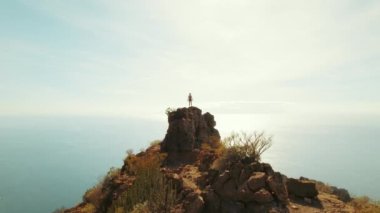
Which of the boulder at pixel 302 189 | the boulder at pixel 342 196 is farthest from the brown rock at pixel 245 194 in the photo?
the boulder at pixel 342 196

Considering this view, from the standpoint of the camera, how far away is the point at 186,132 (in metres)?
32.6

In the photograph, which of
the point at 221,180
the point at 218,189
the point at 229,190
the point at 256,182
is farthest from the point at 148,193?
the point at 256,182

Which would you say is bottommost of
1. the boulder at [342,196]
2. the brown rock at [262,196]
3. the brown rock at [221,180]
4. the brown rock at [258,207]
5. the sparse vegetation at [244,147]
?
the boulder at [342,196]

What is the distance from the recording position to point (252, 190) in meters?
19.5

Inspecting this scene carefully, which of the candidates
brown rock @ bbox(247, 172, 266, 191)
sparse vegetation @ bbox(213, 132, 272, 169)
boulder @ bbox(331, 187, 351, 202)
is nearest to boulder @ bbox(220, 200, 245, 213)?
brown rock @ bbox(247, 172, 266, 191)

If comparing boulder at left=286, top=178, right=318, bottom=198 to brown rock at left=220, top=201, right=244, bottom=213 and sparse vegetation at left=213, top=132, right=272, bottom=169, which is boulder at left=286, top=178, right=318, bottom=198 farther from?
brown rock at left=220, top=201, right=244, bottom=213

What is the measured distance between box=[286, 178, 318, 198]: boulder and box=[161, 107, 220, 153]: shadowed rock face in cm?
1216

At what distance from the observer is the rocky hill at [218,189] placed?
766 inches

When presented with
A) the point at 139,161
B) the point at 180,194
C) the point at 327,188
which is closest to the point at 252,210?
the point at 180,194

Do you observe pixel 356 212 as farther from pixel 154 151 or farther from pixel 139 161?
pixel 154 151

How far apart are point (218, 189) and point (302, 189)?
6754 millimetres

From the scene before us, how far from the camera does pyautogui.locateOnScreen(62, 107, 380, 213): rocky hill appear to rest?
1947 cm

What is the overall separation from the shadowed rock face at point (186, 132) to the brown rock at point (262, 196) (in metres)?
14.0

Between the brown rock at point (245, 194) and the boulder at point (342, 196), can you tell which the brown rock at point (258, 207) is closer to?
the brown rock at point (245, 194)
